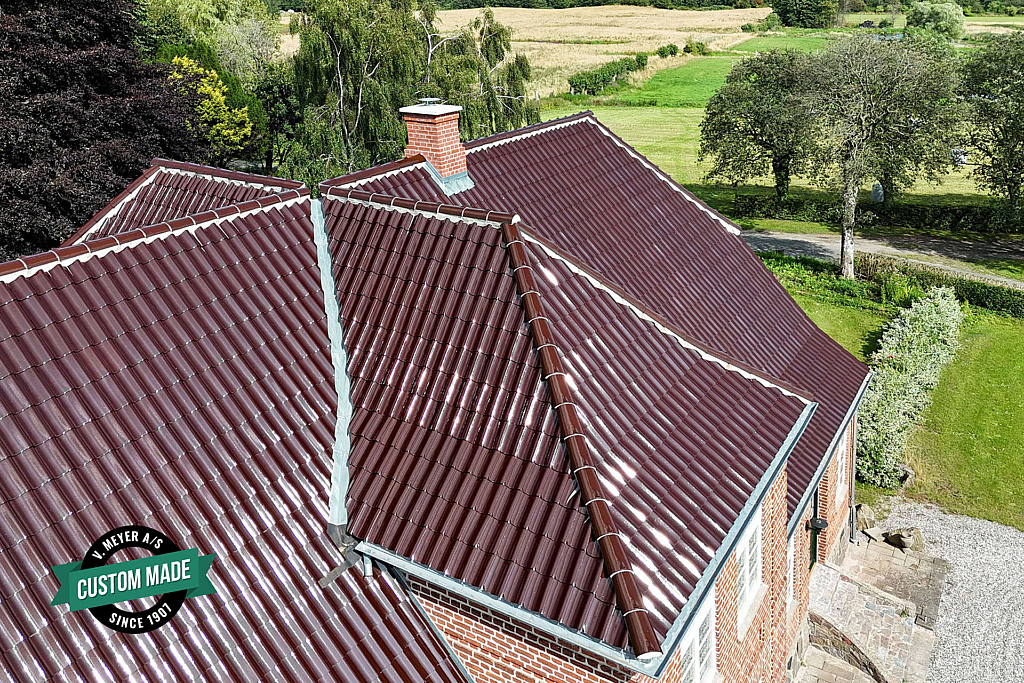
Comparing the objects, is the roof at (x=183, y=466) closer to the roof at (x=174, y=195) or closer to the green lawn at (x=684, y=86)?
the roof at (x=174, y=195)

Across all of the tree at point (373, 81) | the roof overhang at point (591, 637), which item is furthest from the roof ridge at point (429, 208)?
the tree at point (373, 81)

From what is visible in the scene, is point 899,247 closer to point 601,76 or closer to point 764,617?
point 601,76

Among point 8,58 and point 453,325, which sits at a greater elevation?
point 8,58

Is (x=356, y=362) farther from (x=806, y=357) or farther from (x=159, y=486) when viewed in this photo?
(x=806, y=357)

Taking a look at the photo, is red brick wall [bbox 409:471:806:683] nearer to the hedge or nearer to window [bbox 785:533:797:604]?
window [bbox 785:533:797:604]

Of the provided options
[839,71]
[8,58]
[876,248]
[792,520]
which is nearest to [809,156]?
[839,71]

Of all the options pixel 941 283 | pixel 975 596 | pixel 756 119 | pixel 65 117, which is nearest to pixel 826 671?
pixel 975 596
